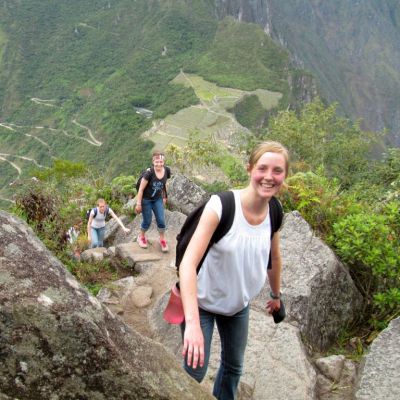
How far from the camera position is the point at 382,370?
10.8 feet

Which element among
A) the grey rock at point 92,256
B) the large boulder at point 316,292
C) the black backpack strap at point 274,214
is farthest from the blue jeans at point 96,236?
the black backpack strap at point 274,214

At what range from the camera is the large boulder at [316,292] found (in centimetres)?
398

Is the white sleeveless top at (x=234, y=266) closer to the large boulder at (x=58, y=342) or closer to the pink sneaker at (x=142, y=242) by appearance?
the large boulder at (x=58, y=342)

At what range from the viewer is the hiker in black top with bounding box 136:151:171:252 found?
5.93 meters

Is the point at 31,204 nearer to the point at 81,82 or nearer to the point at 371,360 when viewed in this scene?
the point at 371,360

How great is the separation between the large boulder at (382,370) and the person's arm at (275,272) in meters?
0.90

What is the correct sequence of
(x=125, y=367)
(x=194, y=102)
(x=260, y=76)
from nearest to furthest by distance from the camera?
1. (x=125, y=367)
2. (x=194, y=102)
3. (x=260, y=76)

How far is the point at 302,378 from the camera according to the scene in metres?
3.46

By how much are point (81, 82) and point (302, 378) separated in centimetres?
12208

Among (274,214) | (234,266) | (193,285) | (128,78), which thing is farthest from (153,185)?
(128,78)

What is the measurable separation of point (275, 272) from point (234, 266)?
0.58m

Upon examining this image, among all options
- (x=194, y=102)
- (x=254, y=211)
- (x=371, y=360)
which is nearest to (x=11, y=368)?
(x=254, y=211)

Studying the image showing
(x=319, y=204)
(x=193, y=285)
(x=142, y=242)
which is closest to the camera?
(x=193, y=285)

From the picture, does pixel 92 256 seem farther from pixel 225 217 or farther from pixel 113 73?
pixel 113 73
